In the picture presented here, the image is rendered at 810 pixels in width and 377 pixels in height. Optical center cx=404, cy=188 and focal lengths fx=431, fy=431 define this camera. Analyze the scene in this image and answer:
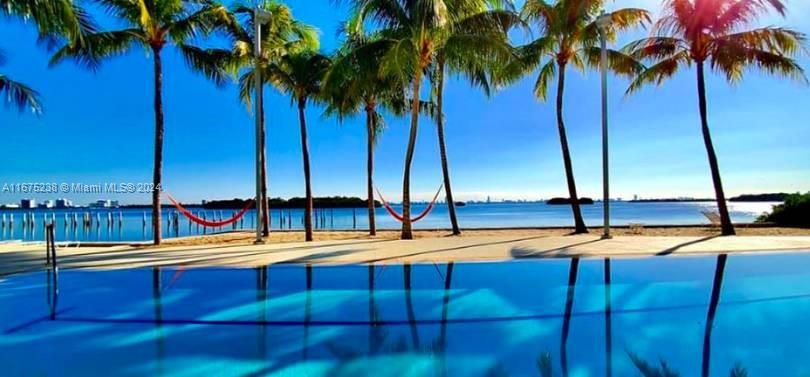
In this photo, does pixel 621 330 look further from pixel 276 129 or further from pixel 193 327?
pixel 276 129

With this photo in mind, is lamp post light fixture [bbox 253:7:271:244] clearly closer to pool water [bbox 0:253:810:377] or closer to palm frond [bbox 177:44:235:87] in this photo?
palm frond [bbox 177:44:235:87]

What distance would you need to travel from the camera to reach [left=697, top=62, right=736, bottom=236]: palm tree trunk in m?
9.39

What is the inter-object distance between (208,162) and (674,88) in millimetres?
21995

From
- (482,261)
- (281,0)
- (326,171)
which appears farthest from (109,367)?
(326,171)

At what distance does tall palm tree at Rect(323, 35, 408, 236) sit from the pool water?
4.45 meters

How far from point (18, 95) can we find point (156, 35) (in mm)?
4001

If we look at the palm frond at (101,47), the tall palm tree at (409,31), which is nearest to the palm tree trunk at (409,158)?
the tall palm tree at (409,31)

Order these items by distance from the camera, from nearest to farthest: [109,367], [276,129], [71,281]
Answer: [109,367]
[71,281]
[276,129]

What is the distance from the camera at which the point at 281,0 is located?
1066 centimetres

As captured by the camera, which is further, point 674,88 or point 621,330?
point 674,88

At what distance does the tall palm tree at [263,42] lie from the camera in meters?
9.53

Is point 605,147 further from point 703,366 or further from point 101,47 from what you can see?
point 101,47

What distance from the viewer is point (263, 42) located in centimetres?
1005

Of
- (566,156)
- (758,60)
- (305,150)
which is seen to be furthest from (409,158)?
(758,60)
